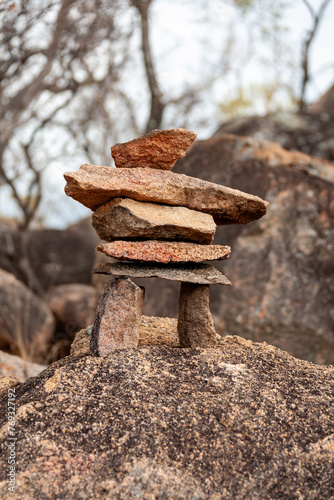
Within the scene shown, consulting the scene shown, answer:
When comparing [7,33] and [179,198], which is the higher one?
[7,33]

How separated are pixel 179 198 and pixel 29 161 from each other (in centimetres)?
609

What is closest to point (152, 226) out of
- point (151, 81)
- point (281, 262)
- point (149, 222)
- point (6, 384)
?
point (149, 222)

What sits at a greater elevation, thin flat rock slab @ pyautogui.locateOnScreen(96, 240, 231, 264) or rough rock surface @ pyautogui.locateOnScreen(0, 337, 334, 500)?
thin flat rock slab @ pyautogui.locateOnScreen(96, 240, 231, 264)

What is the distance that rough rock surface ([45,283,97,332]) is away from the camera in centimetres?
827

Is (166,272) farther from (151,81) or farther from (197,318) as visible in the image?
(151,81)

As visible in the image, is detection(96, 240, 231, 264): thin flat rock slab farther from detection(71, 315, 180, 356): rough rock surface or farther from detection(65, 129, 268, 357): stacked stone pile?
detection(71, 315, 180, 356): rough rock surface

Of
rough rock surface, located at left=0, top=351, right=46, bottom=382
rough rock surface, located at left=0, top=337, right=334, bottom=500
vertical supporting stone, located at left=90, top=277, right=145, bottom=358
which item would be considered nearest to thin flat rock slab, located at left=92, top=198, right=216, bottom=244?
vertical supporting stone, located at left=90, top=277, right=145, bottom=358

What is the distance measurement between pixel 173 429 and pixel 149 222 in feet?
3.69

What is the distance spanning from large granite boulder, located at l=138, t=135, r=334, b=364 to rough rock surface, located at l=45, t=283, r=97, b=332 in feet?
8.68

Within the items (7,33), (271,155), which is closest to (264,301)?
(271,155)

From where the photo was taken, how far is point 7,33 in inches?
189

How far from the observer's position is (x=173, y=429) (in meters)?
2.37

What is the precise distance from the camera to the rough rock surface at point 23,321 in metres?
6.84

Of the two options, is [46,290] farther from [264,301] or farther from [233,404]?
[233,404]
